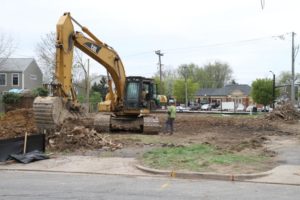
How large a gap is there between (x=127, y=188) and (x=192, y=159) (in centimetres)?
391

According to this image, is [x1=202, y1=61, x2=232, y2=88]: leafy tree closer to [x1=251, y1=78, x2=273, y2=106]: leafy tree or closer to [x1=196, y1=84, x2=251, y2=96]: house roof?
[x1=196, y1=84, x2=251, y2=96]: house roof

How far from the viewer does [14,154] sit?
15492 millimetres

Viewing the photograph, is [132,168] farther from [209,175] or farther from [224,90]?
[224,90]

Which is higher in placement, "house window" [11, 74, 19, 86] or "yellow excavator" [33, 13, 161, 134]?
"house window" [11, 74, 19, 86]

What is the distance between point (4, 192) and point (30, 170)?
11.9 feet

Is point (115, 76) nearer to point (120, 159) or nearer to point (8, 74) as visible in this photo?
point (120, 159)

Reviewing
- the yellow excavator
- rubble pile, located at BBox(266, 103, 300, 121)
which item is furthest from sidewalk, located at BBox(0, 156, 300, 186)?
rubble pile, located at BBox(266, 103, 300, 121)

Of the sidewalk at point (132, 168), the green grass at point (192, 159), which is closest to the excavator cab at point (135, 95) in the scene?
the green grass at point (192, 159)

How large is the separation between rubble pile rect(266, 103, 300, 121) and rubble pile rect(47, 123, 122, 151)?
21.2 metres

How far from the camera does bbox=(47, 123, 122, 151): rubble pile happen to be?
1789cm

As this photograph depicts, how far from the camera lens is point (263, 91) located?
277ft

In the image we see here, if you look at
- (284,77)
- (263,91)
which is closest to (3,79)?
(263,91)

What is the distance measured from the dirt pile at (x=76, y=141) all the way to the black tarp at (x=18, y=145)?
1.20 metres

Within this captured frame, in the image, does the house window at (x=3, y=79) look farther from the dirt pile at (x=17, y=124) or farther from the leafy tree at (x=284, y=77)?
the leafy tree at (x=284, y=77)
